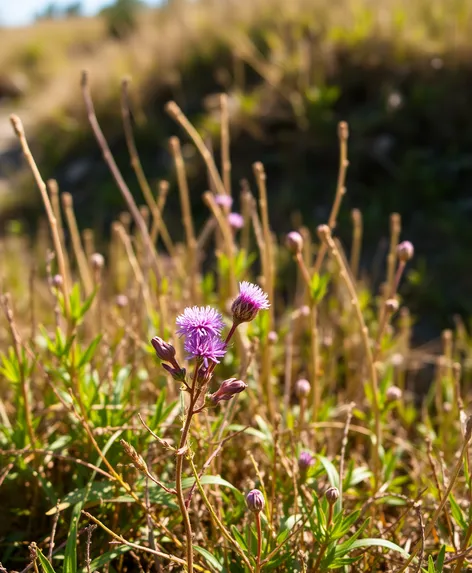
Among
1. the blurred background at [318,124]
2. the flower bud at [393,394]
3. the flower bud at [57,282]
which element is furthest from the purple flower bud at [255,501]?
the blurred background at [318,124]

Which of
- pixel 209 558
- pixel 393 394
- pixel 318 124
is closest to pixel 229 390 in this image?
pixel 209 558

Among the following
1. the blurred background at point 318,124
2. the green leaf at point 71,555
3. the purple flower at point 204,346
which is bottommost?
the green leaf at point 71,555

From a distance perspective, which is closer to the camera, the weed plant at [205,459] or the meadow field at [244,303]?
the weed plant at [205,459]

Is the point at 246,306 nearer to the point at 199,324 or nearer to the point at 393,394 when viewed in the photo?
the point at 199,324

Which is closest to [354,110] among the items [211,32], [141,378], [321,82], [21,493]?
[321,82]

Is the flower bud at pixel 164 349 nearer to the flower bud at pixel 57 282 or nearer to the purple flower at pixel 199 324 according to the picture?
the purple flower at pixel 199 324

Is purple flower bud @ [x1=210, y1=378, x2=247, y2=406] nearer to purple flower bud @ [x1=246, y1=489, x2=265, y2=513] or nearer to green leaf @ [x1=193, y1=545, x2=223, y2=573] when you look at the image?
purple flower bud @ [x1=246, y1=489, x2=265, y2=513]

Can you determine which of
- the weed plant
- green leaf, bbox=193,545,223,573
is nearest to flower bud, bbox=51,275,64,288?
the weed plant
